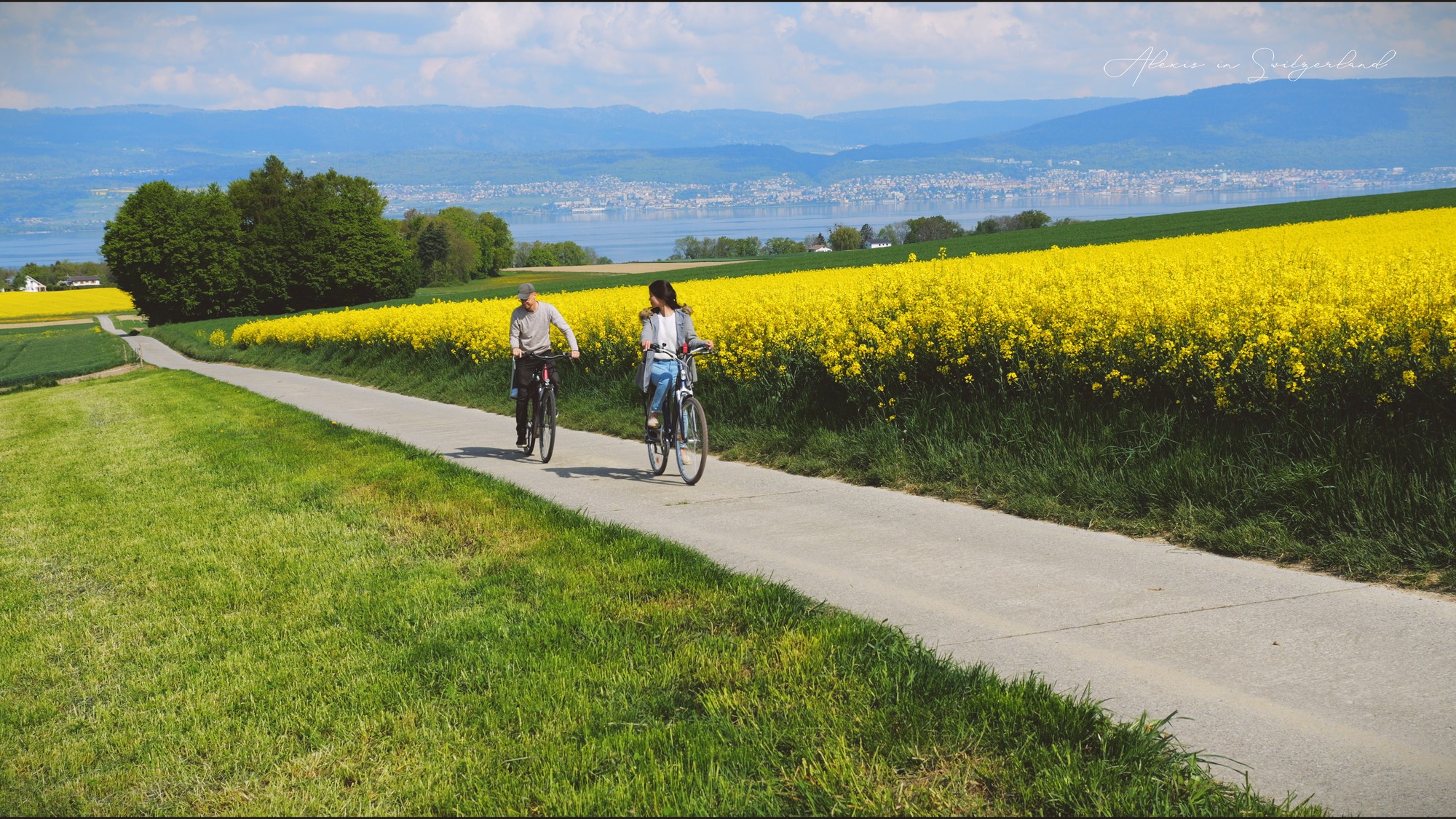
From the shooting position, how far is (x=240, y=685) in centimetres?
464

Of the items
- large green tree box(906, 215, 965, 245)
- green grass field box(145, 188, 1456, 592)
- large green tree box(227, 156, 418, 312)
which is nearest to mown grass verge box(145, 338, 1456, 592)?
green grass field box(145, 188, 1456, 592)

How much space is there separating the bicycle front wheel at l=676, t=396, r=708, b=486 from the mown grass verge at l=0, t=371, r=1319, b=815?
77.2 inches

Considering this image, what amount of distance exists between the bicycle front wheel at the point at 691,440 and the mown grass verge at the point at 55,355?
38.9 m

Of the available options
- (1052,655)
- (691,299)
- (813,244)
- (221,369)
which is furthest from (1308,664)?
(813,244)

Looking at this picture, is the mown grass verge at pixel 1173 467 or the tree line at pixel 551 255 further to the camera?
the tree line at pixel 551 255

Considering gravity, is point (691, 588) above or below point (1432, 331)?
below

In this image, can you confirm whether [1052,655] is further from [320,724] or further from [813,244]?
[813,244]

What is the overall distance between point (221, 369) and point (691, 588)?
38.9 metres

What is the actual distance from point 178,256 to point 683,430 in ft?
302

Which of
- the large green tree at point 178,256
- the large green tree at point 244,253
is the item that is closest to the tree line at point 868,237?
the large green tree at point 244,253

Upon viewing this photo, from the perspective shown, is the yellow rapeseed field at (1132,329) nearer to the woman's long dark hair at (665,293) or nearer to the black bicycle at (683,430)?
the black bicycle at (683,430)

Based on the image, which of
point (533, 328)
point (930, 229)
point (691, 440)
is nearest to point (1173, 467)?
point (691, 440)

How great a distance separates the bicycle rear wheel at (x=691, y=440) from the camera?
9477mm

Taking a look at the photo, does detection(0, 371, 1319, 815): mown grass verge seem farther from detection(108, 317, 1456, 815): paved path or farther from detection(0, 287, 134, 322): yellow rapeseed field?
detection(0, 287, 134, 322): yellow rapeseed field
